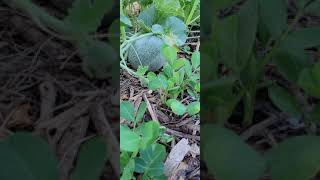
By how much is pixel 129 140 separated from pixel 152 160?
42 millimetres

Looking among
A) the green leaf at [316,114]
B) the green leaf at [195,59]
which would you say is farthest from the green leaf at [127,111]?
the green leaf at [316,114]

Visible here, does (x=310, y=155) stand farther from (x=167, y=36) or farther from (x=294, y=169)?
(x=167, y=36)

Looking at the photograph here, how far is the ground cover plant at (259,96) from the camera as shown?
0.45 metres

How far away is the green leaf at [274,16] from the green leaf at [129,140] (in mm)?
195

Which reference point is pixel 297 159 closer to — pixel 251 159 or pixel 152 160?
pixel 251 159

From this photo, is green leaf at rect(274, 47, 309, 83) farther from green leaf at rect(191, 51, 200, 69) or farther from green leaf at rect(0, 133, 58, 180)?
green leaf at rect(0, 133, 58, 180)

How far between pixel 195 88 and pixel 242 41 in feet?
0.47

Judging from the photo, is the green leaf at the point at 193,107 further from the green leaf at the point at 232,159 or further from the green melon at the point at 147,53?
the green leaf at the point at 232,159

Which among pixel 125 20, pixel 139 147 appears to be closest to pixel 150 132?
pixel 139 147

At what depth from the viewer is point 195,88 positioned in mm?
668

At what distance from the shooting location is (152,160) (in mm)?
601

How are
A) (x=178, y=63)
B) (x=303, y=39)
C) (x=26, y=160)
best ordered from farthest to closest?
(x=178, y=63), (x=303, y=39), (x=26, y=160)

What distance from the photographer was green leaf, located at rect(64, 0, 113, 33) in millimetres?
516

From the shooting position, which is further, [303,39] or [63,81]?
[63,81]
